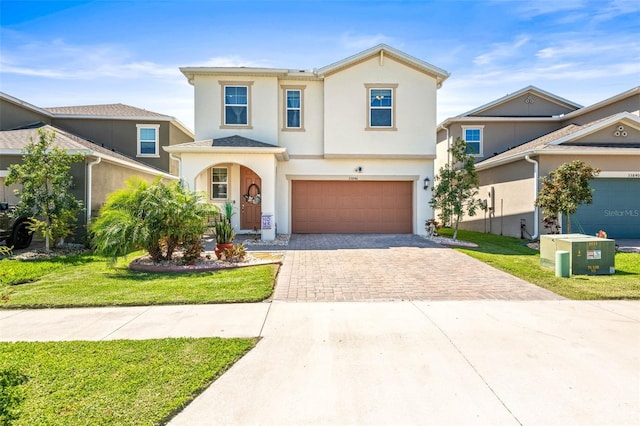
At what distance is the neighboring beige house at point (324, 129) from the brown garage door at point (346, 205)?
4 cm

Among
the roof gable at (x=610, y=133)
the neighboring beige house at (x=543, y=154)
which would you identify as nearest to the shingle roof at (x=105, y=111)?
the neighboring beige house at (x=543, y=154)

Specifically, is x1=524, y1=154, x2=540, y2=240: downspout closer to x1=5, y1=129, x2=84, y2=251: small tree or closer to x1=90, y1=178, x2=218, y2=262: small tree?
x1=90, y1=178, x2=218, y2=262: small tree

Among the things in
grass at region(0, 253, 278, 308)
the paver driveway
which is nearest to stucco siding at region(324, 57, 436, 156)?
the paver driveway

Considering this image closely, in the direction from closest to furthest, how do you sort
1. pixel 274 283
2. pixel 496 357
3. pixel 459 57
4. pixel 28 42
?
pixel 496 357
pixel 274 283
pixel 28 42
pixel 459 57

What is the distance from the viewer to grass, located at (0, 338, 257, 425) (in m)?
3.02

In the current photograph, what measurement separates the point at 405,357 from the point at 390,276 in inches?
165

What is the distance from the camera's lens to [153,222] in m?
9.09

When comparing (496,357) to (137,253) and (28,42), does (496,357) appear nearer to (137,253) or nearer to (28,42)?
(137,253)

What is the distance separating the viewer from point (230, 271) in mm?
8672

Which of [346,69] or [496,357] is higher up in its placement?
[346,69]

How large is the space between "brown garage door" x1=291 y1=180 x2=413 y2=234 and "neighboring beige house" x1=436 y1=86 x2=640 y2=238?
382cm

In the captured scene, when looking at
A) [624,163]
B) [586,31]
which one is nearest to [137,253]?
[586,31]

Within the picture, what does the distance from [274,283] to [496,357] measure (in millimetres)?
4515

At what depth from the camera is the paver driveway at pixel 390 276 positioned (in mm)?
6805
